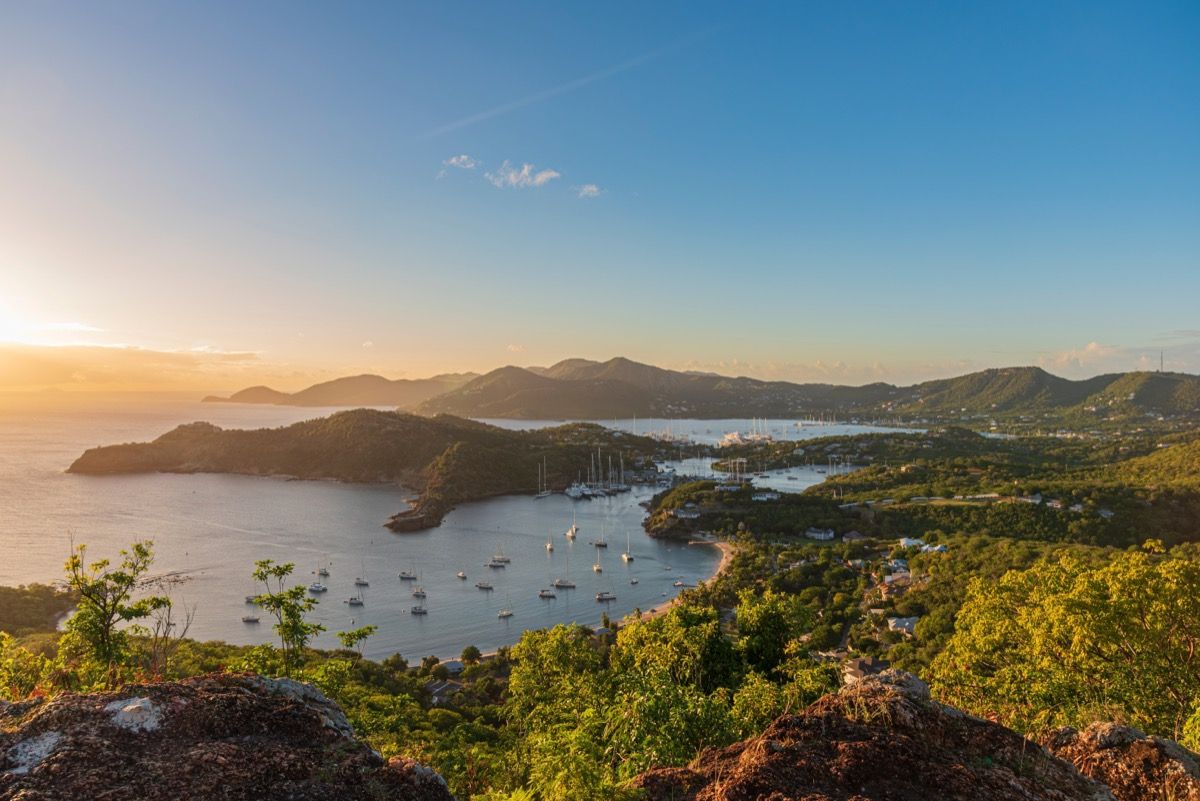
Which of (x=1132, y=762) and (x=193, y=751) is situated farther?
(x=1132, y=762)

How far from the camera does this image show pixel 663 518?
62.4 m

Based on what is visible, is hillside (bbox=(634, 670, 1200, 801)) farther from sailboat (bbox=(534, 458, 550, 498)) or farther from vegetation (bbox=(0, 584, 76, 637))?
sailboat (bbox=(534, 458, 550, 498))

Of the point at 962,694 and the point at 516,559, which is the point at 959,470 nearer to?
the point at 516,559

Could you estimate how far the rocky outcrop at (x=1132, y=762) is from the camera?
191 inches

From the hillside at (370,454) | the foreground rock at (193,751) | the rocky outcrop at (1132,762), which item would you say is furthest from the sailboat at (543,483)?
the foreground rock at (193,751)

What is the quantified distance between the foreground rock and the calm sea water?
1219 inches

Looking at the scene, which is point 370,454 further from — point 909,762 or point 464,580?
point 909,762

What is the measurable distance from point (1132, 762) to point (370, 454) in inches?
3720

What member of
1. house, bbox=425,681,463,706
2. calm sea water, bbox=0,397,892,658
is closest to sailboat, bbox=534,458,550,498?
calm sea water, bbox=0,397,892,658

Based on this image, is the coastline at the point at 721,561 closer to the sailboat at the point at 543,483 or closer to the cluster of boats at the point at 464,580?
the cluster of boats at the point at 464,580

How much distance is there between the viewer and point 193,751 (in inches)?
157

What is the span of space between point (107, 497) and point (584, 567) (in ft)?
207

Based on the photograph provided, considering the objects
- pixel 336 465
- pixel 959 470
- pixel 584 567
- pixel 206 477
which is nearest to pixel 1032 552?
pixel 584 567

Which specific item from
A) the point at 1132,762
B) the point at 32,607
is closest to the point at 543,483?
the point at 32,607
